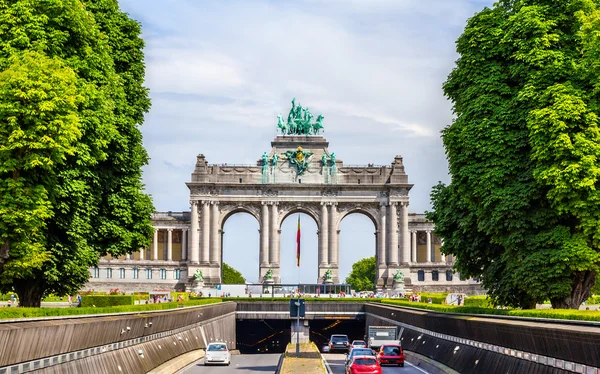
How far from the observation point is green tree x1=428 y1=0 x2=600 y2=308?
40719mm

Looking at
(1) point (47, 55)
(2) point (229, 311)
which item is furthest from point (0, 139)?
(2) point (229, 311)

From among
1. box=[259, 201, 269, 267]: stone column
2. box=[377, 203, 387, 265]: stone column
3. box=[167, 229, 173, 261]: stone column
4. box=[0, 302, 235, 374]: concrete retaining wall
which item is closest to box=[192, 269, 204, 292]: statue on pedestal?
box=[259, 201, 269, 267]: stone column

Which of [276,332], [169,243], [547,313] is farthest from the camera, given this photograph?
[169,243]

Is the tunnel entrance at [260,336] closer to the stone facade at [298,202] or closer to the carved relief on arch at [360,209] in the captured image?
the stone facade at [298,202]

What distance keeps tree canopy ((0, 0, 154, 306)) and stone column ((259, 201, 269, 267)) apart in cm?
8659

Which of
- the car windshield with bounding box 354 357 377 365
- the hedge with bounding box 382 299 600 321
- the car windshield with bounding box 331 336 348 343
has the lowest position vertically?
the car windshield with bounding box 331 336 348 343

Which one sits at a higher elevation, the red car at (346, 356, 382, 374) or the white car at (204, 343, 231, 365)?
the red car at (346, 356, 382, 374)

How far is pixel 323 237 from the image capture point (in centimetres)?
14500

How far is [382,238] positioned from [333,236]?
839cm

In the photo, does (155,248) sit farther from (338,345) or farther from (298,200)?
(338,345)

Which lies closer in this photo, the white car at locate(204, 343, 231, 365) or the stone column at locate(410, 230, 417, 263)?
the white car at locate(204, 343, 231, 365)

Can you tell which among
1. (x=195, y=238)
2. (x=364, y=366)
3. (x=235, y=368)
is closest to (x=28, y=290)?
(x=235, y=368)

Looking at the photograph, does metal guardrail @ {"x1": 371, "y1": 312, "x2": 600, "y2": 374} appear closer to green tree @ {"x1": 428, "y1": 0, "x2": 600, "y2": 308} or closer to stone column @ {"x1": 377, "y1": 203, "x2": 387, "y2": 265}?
green tree @ {"x1": 428, "y1": 0, "x2": 600, "y2": 308}

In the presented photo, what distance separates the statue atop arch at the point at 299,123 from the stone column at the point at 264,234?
14.8 metres
